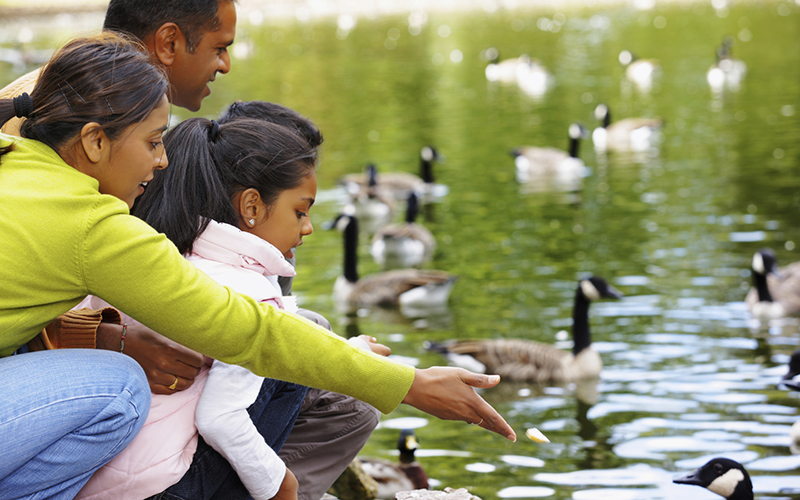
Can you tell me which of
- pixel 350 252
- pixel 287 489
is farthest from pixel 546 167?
pixel 287 489

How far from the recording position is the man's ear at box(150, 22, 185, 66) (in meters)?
3.28

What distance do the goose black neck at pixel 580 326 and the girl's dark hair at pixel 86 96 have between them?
5255mm

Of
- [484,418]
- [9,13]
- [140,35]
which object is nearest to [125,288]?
[484,418]

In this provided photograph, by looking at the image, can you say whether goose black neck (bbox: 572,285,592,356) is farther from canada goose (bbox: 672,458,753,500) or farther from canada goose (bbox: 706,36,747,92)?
canada goose (bbox: 706,36,747,92)

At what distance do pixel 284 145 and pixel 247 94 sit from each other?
20.7 metres

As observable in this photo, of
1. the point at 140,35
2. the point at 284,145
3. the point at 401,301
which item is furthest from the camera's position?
the point at 401,301

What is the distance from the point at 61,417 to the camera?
2.18 metres

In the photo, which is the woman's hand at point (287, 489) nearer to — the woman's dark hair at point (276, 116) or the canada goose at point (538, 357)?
the woman's dark hair at point (276, 116)

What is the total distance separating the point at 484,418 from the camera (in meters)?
2.47

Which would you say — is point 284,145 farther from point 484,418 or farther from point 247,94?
point 247,94

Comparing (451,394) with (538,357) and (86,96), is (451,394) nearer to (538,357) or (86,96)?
(86,96)

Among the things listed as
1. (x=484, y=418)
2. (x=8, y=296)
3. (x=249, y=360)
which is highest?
(x=8, y=296)

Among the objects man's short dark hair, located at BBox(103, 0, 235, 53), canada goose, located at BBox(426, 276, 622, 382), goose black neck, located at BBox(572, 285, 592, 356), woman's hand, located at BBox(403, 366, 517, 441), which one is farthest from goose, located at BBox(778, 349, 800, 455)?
man's short dark hair, located at BBox(103, 0, 235, 53)

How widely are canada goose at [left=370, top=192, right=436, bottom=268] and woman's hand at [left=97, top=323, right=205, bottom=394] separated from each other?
7.57m
